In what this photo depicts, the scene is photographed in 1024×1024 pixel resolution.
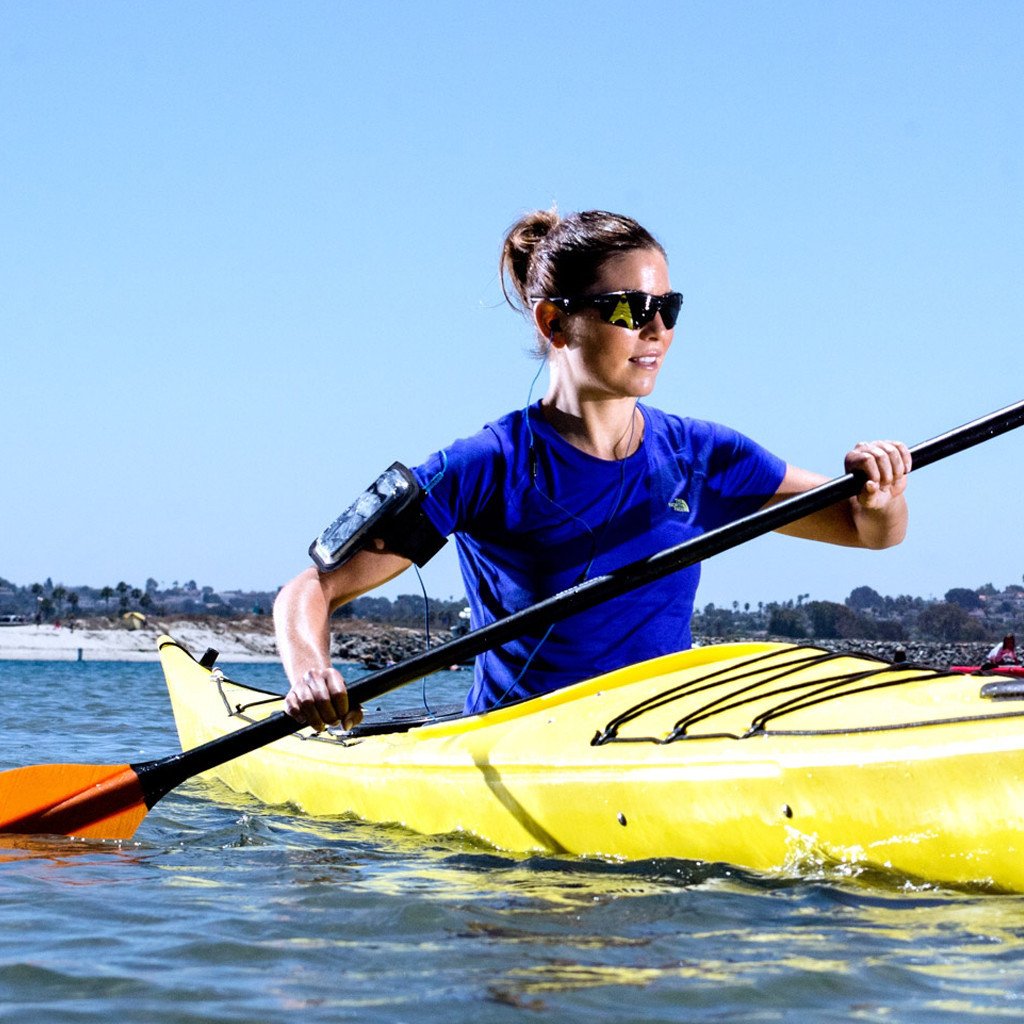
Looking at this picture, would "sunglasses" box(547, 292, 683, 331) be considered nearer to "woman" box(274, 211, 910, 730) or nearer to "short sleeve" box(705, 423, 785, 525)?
"woman" box(274, 211, 910, 730)

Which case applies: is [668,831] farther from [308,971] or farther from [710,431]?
[710,431]

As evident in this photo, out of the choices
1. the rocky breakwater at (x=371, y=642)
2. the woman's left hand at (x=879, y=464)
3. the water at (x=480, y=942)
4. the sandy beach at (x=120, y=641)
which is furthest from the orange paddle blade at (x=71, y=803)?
the sandy beach at (x=120, y=641)

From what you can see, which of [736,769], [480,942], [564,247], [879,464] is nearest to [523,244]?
[564,247]

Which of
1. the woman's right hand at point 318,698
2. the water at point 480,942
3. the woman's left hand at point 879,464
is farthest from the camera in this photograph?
the woman's left hand at point 879,464

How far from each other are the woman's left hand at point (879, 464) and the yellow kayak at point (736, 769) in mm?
460

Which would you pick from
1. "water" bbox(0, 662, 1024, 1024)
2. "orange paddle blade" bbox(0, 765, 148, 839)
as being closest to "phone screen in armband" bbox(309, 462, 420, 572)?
"water" bbox(0, 662, 1024, 1024)

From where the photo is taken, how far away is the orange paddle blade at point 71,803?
4270 mm

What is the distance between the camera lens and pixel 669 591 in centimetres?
409

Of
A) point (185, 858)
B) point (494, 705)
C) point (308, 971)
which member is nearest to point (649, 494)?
point (494, 705)

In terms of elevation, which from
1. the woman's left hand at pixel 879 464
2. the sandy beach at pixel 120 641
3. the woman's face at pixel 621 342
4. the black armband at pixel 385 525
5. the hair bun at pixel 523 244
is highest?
the hair bun at pixel 523 244

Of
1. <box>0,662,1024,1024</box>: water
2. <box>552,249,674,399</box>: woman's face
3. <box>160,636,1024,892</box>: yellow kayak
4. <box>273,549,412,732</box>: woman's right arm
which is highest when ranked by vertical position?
<box>552,249,674,399</box>: woman's face

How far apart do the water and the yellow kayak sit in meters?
0.08

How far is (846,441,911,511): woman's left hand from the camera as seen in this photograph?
364 cm

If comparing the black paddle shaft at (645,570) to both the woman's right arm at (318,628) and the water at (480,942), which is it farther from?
the water at (480,942)
